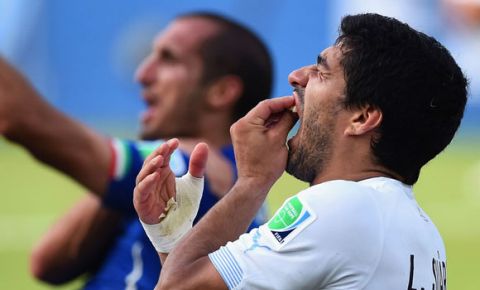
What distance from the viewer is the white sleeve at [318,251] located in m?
2.80

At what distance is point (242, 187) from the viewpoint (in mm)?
3146

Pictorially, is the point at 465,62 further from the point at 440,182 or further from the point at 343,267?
the point at 343,267

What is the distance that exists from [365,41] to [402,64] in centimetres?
14

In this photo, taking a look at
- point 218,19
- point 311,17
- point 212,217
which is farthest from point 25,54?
point 212,217

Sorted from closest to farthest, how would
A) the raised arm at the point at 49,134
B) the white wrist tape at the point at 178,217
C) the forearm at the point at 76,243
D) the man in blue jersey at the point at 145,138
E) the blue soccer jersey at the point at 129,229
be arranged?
the white wrist tape at the point at 178,217
the raised arm at the point at 49,134
the man in blue jersey at the point at 145,138
the blue soccer jersey at the point at 129,229
the forearm at the point at 76,243

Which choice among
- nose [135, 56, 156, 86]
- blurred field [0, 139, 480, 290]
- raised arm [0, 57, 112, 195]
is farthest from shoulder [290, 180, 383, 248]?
blurred field [0, 139, 480, 290]

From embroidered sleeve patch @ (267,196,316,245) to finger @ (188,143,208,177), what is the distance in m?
0.35

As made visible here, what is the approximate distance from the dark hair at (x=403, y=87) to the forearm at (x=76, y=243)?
2.38 meters

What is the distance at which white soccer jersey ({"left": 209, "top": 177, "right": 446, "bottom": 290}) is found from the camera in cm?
280

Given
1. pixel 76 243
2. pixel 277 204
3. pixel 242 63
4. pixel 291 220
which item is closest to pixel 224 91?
pixel 242 63

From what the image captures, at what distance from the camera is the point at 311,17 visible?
1678cm

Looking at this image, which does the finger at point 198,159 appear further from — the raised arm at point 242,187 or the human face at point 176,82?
the human face at point 176,82

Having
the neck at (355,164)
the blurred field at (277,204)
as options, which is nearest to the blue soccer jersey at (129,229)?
the neck at (355,164)

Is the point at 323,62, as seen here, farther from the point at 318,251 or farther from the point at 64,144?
the point at 64,144
